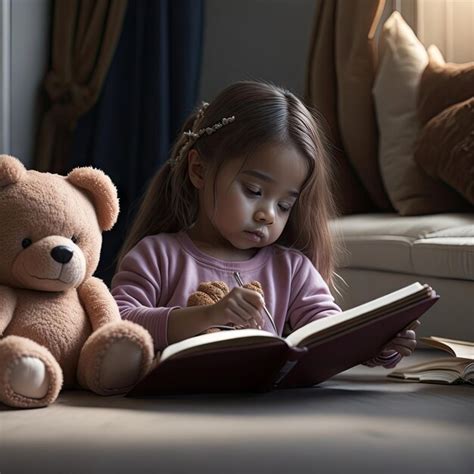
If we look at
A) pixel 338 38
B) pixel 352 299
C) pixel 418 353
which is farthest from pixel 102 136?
pixel 418 353

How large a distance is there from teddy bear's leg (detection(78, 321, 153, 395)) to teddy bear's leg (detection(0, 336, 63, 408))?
70 millimetres

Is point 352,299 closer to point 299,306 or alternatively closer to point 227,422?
point 299,306

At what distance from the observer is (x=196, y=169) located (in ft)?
5.82

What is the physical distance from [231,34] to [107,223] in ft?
8.82

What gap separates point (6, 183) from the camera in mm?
1369

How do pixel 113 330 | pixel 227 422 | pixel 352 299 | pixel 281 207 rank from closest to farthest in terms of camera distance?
pixel 227 422 → pixel 113 330 → pixel 281 207 → pixel 352 299

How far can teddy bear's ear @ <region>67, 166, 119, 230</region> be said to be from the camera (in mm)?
1449

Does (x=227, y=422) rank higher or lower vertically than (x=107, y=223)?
lower

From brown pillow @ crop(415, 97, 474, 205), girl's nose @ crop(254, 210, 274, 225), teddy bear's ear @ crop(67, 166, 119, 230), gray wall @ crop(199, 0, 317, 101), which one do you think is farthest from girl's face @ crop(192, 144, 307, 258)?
gray wall @ crop(199, 0, 317, 101)

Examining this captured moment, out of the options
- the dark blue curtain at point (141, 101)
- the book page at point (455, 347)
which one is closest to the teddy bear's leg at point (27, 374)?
the book page at point (455, 347)

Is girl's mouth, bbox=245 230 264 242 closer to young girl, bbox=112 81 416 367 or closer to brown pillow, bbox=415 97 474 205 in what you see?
young girl, bbox=112 81 416 367

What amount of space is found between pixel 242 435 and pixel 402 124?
2083 millimetres

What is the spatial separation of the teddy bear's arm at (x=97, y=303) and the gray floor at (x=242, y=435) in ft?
0.36

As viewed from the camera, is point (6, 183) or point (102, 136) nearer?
point (6, 183)
